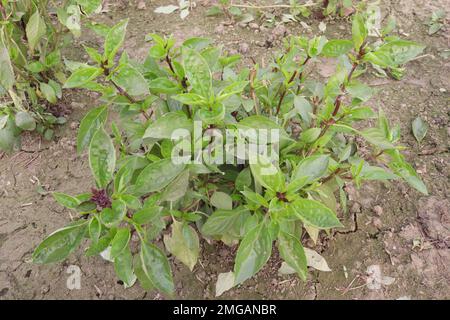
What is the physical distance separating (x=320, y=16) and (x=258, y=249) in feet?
7.46

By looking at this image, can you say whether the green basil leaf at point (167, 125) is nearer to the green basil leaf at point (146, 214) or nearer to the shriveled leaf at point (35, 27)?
the green basil leaf at point (146, 214)

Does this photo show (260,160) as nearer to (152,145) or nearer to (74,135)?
(152,145)

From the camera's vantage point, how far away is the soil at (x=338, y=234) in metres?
1.99

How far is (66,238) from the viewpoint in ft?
4.50

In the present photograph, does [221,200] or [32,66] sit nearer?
[221,200]

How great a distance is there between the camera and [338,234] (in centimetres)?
211

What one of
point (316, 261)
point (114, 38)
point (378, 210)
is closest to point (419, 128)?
point (378, 210)

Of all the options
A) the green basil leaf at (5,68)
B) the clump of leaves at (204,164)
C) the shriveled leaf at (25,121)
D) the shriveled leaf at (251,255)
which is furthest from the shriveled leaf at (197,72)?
the shriveled leaf at (25,121)

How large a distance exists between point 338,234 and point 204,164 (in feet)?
3.21

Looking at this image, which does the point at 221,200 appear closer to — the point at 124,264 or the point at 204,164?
the point at 204,164

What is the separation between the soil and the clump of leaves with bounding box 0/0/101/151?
16 cm

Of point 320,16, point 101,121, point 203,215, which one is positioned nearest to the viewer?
point 101,121

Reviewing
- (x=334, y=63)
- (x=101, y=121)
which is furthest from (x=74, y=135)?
(x=334, y=63)

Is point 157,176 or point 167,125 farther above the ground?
point 167,125
